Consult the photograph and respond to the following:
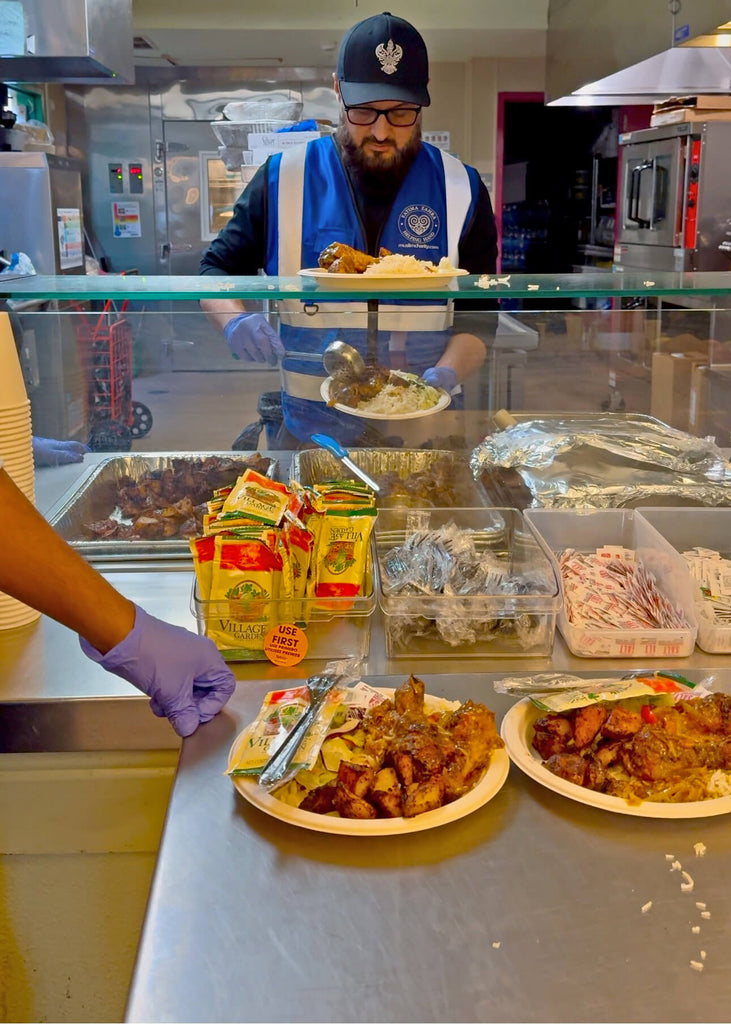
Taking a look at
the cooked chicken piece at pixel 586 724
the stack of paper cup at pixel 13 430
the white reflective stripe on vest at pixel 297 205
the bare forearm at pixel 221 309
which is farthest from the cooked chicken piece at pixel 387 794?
the white reflective stripe on vest at pixel 297 205

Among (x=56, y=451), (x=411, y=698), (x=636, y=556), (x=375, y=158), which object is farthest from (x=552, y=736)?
(x=375, y=158)

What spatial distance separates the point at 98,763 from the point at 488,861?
1.96ft

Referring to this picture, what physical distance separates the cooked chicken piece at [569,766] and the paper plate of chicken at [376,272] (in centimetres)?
80

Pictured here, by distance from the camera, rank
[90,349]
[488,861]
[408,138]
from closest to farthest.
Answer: [488,861]
[90,349]
[408,138]

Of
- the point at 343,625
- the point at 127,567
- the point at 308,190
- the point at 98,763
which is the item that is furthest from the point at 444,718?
the point at 308,190

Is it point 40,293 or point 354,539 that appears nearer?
point 354,539

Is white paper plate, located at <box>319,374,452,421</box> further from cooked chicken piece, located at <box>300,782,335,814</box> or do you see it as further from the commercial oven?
the commercial oven

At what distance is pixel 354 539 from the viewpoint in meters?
1.37

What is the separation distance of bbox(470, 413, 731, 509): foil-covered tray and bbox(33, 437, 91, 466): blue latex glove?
0.69 meters

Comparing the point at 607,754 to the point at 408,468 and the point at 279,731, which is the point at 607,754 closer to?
the point at 279,731

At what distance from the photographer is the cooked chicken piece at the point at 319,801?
1.00 metres

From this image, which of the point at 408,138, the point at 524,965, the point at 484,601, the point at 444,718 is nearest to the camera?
the point at 524,965

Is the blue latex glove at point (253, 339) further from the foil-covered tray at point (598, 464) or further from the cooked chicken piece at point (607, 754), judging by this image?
the cooked chicken piece at point (607, 754)

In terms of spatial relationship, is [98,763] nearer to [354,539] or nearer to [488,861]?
[354,539]
